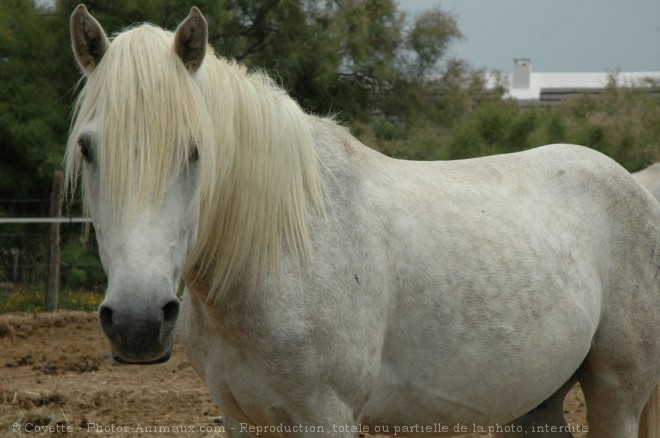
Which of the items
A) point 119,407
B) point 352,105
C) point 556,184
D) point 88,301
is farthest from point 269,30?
point 556,184

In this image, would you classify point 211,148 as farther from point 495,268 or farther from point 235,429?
point 495,268

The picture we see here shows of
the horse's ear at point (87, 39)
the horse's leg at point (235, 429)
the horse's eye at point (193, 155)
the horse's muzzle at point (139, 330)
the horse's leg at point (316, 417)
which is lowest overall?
the horse's leg at point (235, 429)

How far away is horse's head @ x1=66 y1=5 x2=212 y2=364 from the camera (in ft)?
6.97

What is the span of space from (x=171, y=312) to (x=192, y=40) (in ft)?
Result: 2.66

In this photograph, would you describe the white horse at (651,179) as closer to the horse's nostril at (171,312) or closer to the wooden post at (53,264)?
the horse's nostril at (171,312)

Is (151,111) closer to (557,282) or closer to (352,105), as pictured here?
(557,282)

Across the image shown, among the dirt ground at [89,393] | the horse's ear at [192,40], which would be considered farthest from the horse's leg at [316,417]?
the dirt ground at [89,393]

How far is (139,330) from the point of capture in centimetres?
210

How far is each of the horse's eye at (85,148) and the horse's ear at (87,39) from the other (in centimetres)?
26

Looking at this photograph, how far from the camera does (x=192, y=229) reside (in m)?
2.38

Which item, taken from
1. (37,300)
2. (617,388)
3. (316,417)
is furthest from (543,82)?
(316,417)

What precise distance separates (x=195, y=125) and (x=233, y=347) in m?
0.74

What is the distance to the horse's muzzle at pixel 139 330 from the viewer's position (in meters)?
2.10

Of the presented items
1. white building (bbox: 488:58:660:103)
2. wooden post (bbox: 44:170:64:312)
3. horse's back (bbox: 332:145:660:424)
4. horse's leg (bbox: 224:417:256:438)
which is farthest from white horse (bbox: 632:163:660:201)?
white building (bbox: 488:58:660:103)
